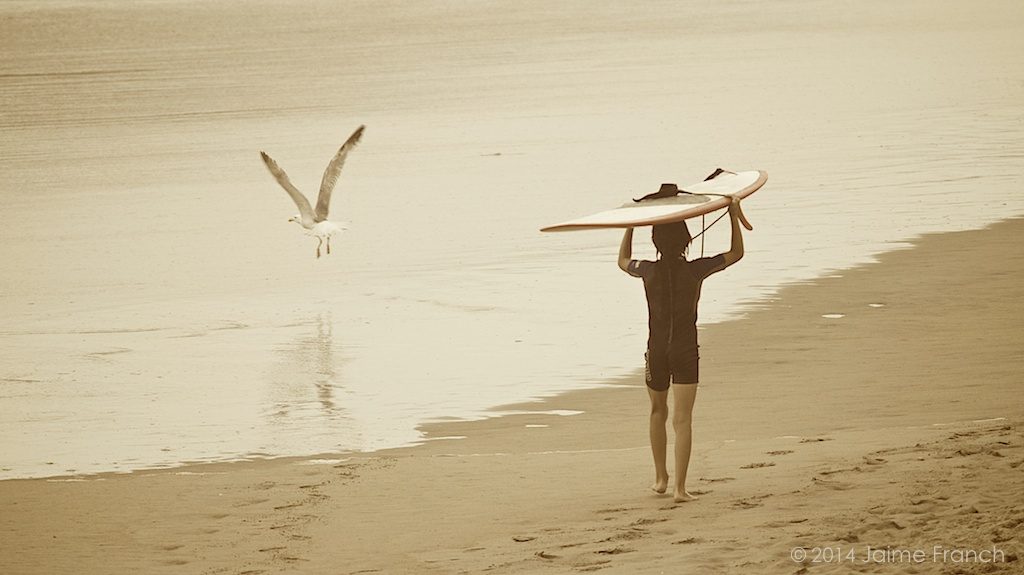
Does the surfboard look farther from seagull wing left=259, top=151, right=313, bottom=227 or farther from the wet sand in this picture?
seagull wing left=259, top=151, right=313, bottom=227

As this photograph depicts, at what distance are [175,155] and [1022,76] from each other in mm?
20285

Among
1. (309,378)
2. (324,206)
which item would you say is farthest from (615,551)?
(324,206)

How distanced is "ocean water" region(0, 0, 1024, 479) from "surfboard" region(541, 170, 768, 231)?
3.51 m

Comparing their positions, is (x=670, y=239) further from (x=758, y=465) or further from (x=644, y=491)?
(x=758, y=465)

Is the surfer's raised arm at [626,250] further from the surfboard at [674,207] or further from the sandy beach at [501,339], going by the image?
the sandy beach at [501,339]

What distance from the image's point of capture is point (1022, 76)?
3822cm

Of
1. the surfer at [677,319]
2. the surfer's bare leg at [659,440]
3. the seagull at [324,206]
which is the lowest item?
the surfer's bare leg at [659,440]

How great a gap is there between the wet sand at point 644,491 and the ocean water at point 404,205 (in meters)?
1.17

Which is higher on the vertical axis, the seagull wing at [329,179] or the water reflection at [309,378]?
the seagull wing at [329,179]

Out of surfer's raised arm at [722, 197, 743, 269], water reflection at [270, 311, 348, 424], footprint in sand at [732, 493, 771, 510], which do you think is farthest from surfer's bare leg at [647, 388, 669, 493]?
water reflection at [270, 311, 348, 424]

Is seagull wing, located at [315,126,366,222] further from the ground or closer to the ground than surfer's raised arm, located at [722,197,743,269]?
further from the ground

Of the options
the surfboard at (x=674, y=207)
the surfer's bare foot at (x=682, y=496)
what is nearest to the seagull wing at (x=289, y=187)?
the surfboard at (x=674, y=207)

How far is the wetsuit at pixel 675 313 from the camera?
28.7 ft

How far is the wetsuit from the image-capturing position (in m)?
8.73
